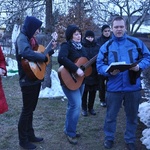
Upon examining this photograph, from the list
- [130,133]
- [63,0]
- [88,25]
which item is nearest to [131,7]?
[88,25]

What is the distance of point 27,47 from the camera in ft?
11.9

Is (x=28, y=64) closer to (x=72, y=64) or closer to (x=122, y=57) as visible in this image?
(x=72, y=64)

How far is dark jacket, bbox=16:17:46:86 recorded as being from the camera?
3.62m

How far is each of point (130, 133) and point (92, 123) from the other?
1298 millimetres

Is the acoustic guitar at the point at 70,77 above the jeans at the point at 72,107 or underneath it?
above

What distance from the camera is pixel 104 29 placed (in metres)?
5.98

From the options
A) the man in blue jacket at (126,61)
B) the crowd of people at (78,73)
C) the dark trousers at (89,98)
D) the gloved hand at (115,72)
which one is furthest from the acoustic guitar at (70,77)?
the dark trousers at (89,98)

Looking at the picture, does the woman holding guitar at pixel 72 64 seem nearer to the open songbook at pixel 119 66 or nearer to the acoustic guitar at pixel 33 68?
the acoustic guitar at pixel 33 68

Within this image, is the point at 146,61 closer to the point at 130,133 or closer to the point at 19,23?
the point at 130,133

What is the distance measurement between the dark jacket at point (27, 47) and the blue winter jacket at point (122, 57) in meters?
0.88

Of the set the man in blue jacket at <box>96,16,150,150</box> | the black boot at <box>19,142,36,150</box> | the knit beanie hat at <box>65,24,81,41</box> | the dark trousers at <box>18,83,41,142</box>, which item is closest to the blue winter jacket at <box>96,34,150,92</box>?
the man in blue jacket at <box>96,16,150,150</box>

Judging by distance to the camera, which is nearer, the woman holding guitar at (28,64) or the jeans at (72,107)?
the woman holding guitar at (28,64)

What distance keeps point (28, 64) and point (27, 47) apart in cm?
23

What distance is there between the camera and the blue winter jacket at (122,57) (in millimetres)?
3822
